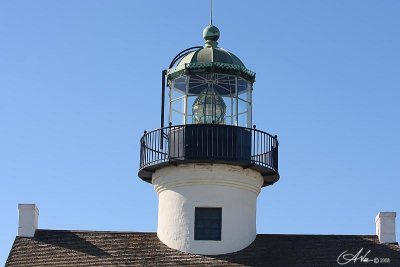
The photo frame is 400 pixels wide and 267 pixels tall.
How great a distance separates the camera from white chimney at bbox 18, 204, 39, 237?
28391mm

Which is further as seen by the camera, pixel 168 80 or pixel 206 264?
pixel 168 80

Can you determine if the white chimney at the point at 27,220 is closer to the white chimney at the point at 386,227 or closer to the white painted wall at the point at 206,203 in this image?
the white painted wall at the point at 206,203

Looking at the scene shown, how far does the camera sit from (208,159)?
90.9 ft

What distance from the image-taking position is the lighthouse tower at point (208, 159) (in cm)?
2792

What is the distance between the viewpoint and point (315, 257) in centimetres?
2762

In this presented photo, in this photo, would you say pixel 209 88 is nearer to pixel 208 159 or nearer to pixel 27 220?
pixel 208 159

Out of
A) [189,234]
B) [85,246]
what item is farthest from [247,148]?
[85,246]

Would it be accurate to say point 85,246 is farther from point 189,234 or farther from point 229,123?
point 229,123

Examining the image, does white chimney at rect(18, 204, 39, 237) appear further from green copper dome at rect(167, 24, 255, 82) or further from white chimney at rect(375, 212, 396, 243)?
white chimney at rect(375, 212, 396, 243)

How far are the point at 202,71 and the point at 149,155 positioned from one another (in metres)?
2.55

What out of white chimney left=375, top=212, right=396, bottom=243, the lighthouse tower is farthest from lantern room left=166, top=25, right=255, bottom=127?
white chimney left=375, top=212, right=396, bottom=243

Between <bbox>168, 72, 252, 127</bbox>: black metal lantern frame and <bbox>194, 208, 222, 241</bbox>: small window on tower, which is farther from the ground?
<bbox>168, 72, 252, 127</bbox>: black metal lantern frame

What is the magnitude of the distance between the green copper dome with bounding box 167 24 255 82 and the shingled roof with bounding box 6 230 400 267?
167 inches

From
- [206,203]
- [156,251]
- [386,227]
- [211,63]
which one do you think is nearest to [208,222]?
[206,203]
